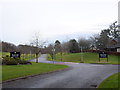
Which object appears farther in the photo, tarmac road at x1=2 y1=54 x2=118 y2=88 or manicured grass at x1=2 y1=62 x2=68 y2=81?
manicured grass at x1=2 y1=62 x2=68 y2=81

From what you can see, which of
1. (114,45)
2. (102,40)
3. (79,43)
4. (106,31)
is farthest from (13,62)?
(106,31)

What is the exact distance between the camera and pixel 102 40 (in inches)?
2712

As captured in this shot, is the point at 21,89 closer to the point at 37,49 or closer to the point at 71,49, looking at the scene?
the point at 37,49

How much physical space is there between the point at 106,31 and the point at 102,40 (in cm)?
1438

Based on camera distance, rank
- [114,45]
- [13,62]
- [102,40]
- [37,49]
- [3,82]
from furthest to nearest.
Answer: [102,40] < [114,45] < [37,49] < [13,62] < [3,82]

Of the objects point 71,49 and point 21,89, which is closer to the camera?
point 21,89

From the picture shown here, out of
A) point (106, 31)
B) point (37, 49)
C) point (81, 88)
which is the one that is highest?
point (106, 31)

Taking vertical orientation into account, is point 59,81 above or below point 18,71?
below

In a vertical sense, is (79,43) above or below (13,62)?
above

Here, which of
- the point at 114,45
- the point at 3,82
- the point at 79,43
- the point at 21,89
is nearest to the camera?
the point at 21,89

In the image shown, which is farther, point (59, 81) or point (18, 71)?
point (18, 71)

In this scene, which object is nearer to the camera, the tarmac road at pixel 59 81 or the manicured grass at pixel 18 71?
the tarmac road at pixel 59 81

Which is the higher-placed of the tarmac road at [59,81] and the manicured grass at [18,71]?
the manicured grass at [18,71]

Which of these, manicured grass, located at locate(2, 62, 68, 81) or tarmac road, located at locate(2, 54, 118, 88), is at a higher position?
manicured grass, located at locate(2, 62, 68, 81)
